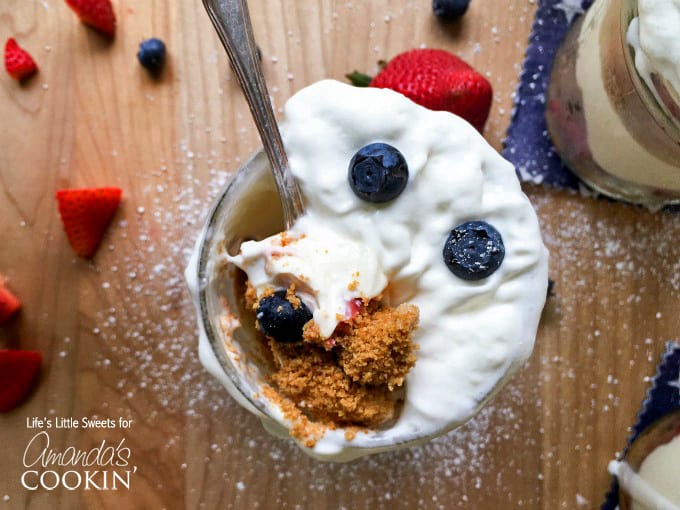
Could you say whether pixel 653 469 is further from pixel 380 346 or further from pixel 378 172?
pixel 378 172

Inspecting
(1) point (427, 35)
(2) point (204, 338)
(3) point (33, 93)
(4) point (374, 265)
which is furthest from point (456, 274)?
(3) point (33, 93)

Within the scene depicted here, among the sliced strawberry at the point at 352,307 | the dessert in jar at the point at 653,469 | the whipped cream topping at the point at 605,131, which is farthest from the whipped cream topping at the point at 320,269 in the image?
the dessert in jar at the point at 653,469

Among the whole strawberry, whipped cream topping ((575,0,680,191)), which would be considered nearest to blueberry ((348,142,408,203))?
the whole strawberry

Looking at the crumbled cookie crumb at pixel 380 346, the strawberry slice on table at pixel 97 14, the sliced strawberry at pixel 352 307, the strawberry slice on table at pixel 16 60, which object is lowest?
the crumbled cookie crumb at pixel 380 346

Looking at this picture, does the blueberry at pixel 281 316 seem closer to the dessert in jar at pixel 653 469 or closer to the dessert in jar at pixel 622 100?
the dessert in jar at pixel 622 100

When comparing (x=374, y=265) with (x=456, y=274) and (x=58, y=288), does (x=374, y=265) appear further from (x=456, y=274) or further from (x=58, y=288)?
(x=58, y=288)

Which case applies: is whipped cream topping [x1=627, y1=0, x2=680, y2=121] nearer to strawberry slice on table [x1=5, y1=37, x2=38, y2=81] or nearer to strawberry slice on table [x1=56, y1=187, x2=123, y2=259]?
strawberry slice on table [x1=56, y1=187, x2=123, y2=259]

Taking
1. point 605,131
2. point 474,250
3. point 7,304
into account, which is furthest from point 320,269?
point 7,304
